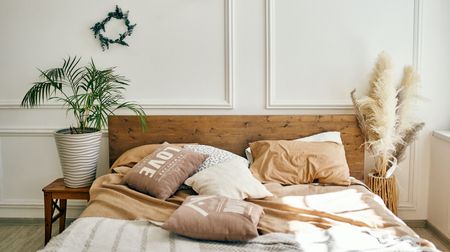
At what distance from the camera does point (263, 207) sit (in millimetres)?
2443

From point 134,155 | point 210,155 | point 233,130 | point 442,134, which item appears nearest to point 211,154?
point 210,155

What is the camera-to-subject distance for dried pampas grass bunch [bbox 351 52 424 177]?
311cm

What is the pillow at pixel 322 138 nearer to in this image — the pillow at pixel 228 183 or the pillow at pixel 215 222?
the pillow at pixel 228 183

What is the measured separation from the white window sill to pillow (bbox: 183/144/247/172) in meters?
1.43

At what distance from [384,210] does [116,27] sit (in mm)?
2272

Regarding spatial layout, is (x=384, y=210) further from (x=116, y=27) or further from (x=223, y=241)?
(x=116, y=27)

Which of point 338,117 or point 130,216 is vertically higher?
point 338,117

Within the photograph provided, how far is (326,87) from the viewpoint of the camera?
3.39 metres

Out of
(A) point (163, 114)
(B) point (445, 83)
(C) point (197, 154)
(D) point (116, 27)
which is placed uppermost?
(D) point (116, 27)

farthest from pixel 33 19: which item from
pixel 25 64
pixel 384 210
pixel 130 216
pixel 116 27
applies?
pixel 384 210

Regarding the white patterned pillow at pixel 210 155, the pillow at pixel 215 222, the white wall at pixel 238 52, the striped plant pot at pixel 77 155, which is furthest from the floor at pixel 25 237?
the pillow at pixel 215 222

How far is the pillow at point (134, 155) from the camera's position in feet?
10.1

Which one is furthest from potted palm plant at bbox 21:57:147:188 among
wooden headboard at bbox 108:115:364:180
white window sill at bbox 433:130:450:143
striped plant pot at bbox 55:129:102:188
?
white window sill at bbox 433:130:450:143

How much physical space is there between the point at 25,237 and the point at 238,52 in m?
2.10
